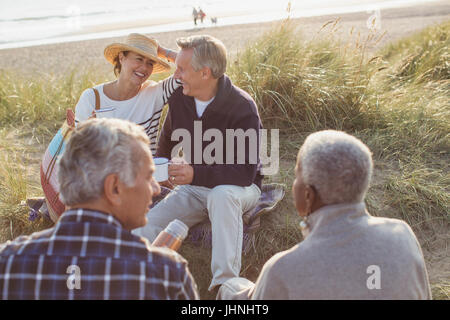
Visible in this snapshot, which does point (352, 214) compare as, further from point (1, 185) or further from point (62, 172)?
point (1, 185)

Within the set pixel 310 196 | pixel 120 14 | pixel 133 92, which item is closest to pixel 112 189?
pixel 310 196

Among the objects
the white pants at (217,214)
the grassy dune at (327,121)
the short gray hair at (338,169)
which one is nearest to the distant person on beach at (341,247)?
the short gray hair at (338,169)

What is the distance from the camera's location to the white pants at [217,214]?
3.32 meters

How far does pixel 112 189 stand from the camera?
1.88 metres

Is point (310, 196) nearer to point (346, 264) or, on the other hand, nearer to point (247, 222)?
point (346, 264)

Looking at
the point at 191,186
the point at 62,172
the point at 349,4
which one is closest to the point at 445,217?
the point at 191,186

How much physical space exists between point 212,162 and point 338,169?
1.93 metres

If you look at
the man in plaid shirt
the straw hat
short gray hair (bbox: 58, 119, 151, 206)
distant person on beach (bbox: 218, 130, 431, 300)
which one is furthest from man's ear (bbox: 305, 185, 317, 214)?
the straw hat

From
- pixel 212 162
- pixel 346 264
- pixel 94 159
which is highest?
pixel 94 159

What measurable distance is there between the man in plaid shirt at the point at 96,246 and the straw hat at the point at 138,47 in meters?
2.24

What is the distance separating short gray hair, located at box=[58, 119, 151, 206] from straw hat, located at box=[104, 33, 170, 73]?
7.46 feet

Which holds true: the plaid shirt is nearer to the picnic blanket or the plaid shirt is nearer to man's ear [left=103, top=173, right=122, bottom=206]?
man's ear [left=103, top=173, right=122, bottom=206]
